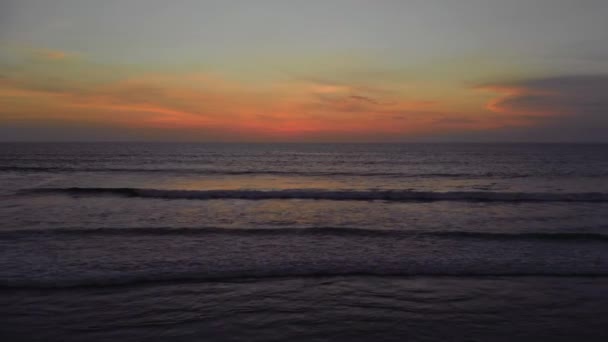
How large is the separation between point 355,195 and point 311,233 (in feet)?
33.8

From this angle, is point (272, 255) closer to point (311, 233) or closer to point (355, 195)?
point (311, 233)

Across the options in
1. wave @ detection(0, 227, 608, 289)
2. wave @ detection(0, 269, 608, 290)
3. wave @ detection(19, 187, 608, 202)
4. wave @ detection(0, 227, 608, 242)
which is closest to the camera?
wave @ detection(0, 269, 608, 290)

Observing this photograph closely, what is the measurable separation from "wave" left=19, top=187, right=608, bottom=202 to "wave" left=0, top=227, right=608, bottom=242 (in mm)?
8449

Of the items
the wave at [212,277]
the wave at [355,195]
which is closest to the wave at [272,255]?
the wave at [212,277]

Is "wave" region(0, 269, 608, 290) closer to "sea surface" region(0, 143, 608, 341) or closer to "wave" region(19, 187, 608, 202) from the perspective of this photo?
"sea surface" region(0, 143, 608, 341)

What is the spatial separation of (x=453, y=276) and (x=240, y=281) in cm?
424

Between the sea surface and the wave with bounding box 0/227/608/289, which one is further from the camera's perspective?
the wave with bounding box 0/227/608/289

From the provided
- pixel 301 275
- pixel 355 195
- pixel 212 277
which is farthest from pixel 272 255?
pixel 355 195

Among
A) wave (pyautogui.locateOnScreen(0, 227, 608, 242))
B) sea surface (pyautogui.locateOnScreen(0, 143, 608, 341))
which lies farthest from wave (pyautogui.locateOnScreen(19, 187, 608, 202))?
wave (pyautogui.locateOnScreen(0, 227, 608, 242))

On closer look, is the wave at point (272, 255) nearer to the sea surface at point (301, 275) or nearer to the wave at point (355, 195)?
the sea surface at point (301, 275)

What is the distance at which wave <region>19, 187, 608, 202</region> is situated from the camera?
20.7 meters

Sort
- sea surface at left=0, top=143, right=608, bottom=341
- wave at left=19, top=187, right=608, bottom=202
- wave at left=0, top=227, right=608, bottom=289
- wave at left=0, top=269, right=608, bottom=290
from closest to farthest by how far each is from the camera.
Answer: sea surface at left=0, top=143, right=608, bottom=341
wave at left=0, top=269, right=608, bottom=290
wave at left=0, top=227, right=608, bottom=289
wave at left=19, top=187, right=608, bottom=202

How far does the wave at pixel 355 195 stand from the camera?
68.0 ft

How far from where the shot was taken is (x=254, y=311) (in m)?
5.98
